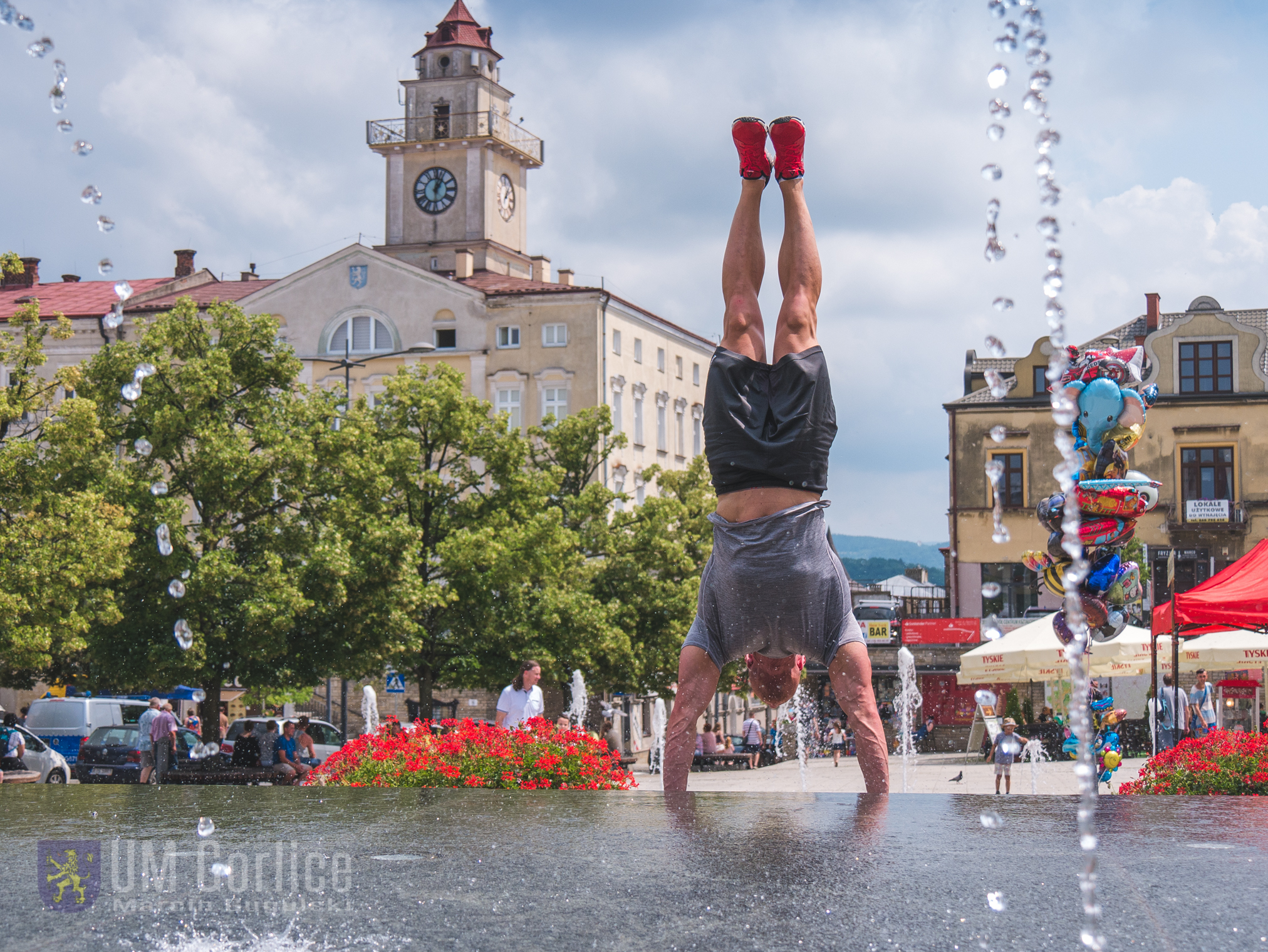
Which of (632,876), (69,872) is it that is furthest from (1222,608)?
(69,872)

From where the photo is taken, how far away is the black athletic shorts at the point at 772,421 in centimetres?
645

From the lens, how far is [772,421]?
6.47 metres

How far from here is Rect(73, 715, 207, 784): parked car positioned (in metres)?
25.2

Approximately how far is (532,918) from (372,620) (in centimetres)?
2468

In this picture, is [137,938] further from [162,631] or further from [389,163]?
[389,163]

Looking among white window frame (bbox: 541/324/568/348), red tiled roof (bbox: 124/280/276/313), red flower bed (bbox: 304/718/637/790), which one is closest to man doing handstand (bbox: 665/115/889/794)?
red flower bed (bbox: 304/718/637/790)

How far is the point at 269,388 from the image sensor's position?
29.1 metres

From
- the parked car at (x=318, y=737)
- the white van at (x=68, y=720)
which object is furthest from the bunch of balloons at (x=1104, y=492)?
the white van at (x=68, y=720)

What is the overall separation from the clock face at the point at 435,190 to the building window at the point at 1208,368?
27.6 metres

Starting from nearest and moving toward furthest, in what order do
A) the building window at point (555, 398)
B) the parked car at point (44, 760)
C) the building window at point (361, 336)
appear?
the parked car at point (44, 760) < the building window at point (555, 398) < the building window at point (361, 336)

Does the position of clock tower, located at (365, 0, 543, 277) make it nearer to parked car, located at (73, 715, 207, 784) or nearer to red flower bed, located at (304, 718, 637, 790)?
parked car, located at (73, 715, 207, 784)

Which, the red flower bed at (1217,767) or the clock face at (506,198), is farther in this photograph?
the clock face at (506,198)

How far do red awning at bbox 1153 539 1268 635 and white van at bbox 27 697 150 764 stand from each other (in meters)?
21.2

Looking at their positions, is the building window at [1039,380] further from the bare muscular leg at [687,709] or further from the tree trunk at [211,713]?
the bare muscular leg at [687,709]
